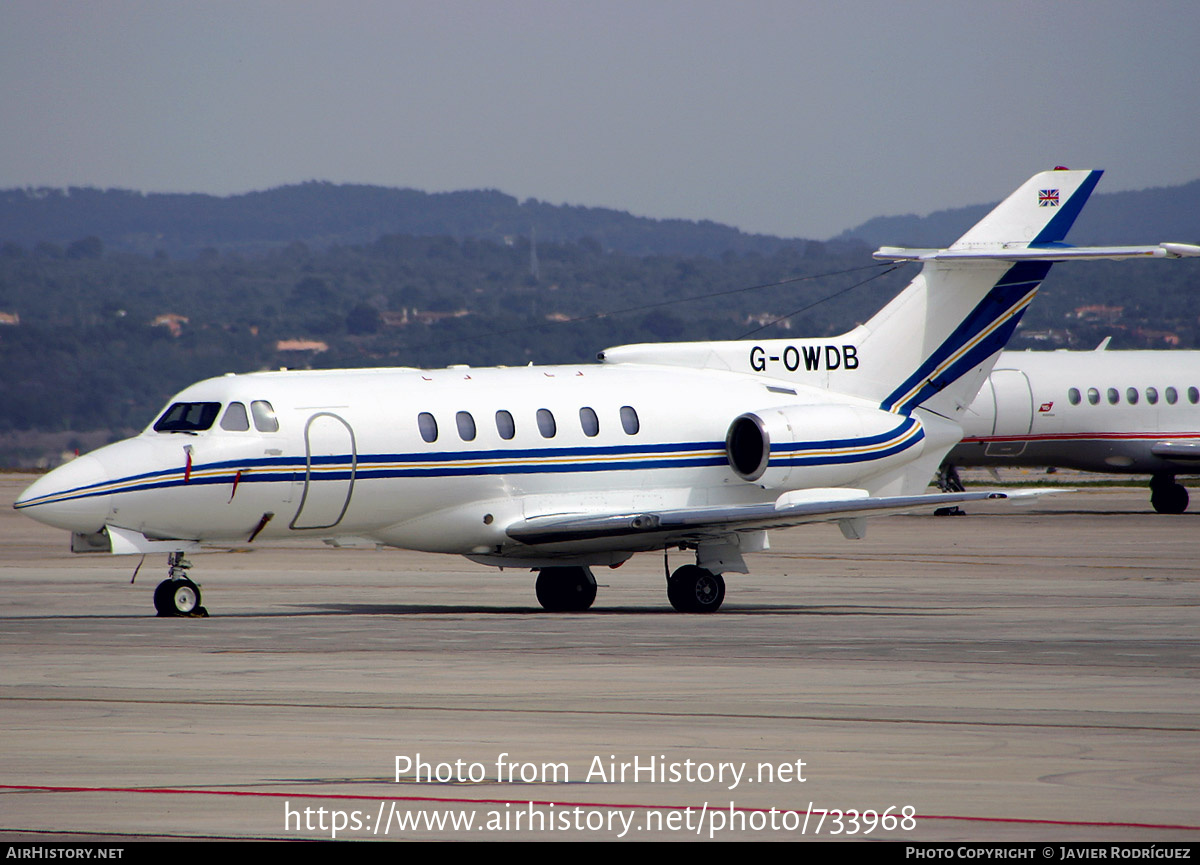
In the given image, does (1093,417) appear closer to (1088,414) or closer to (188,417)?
(1088,414)

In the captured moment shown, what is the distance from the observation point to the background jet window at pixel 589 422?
24562mm

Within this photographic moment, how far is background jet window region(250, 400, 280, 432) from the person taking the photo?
22.4m

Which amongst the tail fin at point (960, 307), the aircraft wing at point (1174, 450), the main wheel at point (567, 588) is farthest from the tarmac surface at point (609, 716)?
the aircraft wing at point (1174, 450)

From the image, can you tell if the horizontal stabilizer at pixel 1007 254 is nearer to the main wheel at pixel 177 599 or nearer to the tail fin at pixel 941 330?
the tail fin at pixel 941 330

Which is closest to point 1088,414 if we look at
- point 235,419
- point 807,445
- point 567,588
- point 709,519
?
point 807,445

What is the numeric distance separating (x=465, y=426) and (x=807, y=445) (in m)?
4.88

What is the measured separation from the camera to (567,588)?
25.0m

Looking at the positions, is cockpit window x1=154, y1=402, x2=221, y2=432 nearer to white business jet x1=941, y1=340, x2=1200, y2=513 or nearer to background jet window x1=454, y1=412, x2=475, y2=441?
background jet window x1=454, y1=412, x2=475, y2=441

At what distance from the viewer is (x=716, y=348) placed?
26812 millimetres

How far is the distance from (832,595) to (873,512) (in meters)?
3.95

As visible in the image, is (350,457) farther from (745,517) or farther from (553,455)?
(745,517)

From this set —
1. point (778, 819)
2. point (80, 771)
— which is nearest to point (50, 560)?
point (80, 771)

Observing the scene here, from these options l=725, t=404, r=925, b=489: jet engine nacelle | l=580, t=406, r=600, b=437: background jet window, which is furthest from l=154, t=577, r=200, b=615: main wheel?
l=725, t=404, r=925, b=489: jet engine nacelle

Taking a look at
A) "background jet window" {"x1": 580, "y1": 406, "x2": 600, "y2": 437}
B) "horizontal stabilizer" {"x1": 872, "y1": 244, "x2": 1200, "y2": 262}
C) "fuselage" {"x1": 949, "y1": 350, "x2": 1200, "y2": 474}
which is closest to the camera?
"background jet window" {"x1": 580, "y1": 406, "x2": 600, "y2": 437}
